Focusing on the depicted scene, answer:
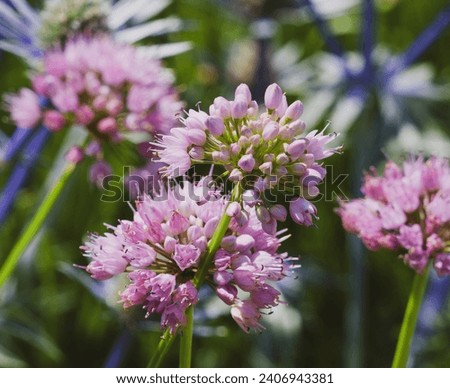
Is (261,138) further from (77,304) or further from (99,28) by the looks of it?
(77,304)

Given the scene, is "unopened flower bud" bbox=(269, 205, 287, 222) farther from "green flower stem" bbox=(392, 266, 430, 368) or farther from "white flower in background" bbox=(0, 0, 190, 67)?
"white flower in background" bbox=(0, 0, 190, 67)

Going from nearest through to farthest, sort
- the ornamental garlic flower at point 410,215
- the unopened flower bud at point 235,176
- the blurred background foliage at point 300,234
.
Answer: the unopened flower bud at point 235,176 → the ornamental garlic flower at point 410,215 → the blurred background foliage at point 300,234

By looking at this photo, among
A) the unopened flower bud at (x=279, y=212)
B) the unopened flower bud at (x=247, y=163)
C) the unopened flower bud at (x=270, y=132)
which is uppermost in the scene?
the unopened flower bud at (x=270, y=132)

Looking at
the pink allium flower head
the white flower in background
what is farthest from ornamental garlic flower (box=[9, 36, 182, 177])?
the white flower in background

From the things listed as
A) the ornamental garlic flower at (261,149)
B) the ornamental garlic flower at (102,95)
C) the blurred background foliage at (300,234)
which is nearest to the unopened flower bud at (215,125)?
the ornamental garlic flower at (261,149)

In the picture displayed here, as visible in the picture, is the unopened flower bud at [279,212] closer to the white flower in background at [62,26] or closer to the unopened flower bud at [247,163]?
the unopened flower bud at [247,163]
